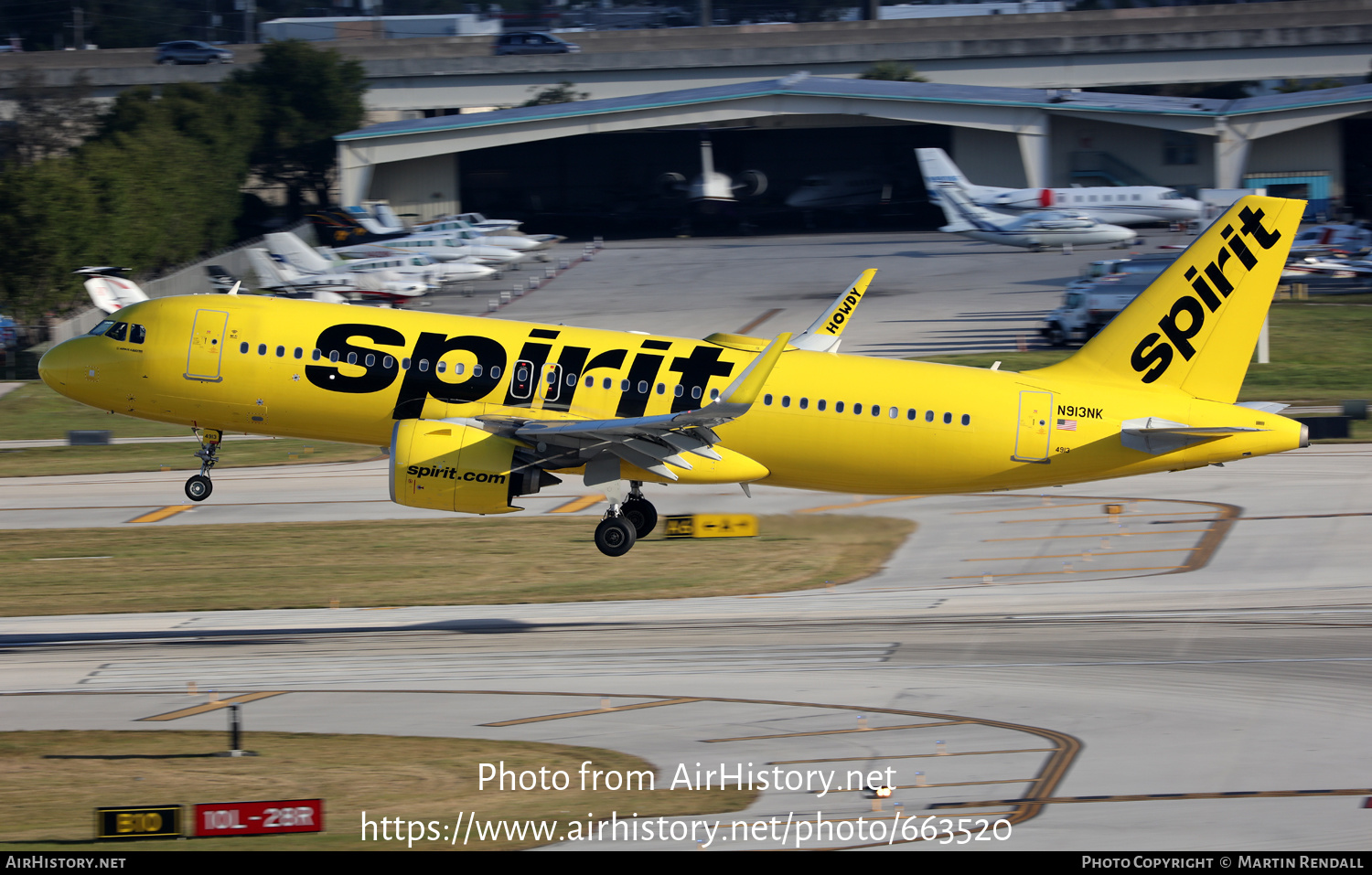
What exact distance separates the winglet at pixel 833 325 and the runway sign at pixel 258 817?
20.8 m

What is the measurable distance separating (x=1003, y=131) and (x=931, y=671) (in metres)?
92.5

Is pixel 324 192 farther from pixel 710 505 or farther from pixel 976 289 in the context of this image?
pixel 710 505

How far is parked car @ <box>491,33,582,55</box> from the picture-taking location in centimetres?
15325

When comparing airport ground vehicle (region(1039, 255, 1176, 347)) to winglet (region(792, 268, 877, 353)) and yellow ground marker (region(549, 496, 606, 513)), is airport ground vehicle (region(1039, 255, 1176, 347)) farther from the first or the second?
winglet (region(792, 268, 877, 353))

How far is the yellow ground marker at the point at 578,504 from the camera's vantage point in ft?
174

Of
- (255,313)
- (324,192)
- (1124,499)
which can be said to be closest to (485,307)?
(324,192)

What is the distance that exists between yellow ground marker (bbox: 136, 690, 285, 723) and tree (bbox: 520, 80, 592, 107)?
345ft

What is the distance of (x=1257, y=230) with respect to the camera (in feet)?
114

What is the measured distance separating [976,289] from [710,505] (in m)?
52.2

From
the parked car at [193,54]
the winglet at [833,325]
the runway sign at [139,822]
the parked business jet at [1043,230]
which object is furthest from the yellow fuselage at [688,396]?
the parked car at [193,54]

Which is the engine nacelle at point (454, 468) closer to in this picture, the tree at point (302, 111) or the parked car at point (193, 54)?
the tree at point (302, 111)

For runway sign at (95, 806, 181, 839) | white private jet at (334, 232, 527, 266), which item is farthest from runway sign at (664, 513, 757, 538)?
white private jet at (334, 232, 527, 266)

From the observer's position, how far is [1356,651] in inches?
1371

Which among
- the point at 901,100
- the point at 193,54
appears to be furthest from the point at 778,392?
the point at 193,54
